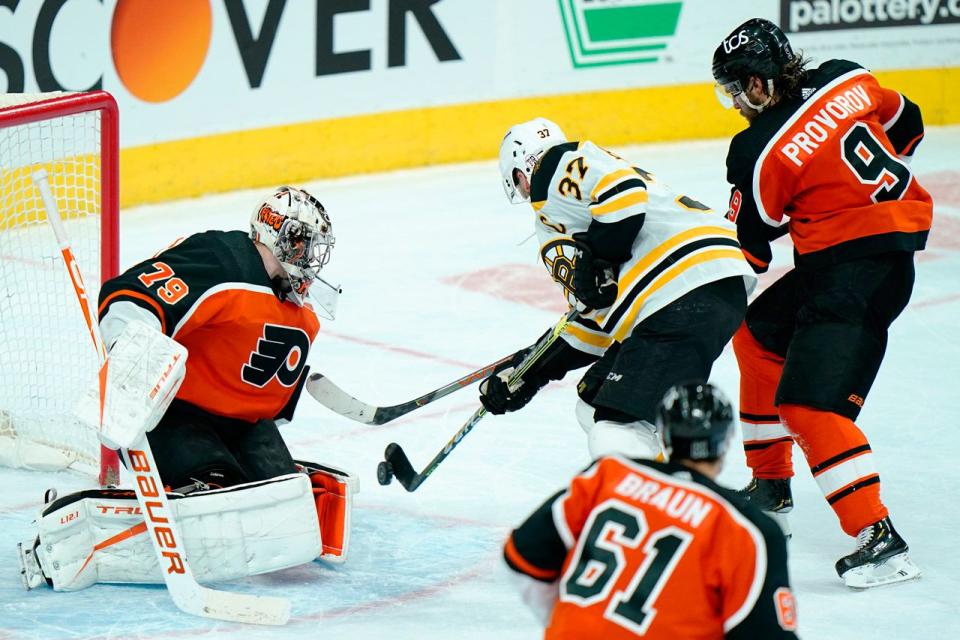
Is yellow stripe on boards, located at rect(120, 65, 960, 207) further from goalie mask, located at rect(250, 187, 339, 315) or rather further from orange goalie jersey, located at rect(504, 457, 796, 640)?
orange goalie jersey, located at rect(504, 457, 796, 640)

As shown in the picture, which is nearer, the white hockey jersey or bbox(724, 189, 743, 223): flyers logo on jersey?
the white hockey jersey

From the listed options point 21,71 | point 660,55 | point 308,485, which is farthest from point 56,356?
point 660,55

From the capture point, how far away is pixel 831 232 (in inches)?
135

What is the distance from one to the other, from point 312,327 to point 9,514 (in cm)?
89

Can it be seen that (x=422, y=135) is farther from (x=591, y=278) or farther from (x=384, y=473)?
(x=591, y=278)

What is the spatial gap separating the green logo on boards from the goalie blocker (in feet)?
15.8

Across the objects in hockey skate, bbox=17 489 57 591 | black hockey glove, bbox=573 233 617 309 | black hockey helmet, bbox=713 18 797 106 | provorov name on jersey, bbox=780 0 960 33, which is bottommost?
provorov name on jersey, bbox=780 0 960 33

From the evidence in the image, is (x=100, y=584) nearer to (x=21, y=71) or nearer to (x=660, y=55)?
(x=21, y=71)

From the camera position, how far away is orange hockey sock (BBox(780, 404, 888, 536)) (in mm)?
3246

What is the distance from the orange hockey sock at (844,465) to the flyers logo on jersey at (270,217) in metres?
1.20

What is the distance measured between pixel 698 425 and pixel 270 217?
1.50m

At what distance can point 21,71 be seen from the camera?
19.1ft

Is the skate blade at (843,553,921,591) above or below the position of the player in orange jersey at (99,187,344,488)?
below

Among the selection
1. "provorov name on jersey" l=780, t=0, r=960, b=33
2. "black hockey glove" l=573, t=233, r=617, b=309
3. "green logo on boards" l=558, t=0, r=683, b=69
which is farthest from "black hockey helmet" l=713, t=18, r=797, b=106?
"provorov name on jersey" l=780, t=0, r=960, b=33
